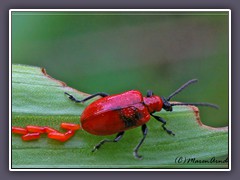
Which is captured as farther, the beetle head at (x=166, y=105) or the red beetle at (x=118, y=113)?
the beetle head at (x=166, y=105)

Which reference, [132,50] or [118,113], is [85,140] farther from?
[132,50]

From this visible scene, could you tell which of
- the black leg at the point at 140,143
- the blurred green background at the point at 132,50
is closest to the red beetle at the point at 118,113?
the black leg at the point at 140,143

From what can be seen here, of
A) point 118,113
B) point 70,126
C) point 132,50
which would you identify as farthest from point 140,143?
point 132,50

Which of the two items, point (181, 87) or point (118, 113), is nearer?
point (118, 113)

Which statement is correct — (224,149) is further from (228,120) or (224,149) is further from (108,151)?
(108,151)

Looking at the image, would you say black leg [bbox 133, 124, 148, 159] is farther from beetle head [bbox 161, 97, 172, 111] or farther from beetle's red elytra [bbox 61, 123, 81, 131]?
beetle's red elytra [bbox 61, 123, 81, 131]

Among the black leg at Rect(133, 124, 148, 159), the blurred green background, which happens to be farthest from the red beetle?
the blurred green background

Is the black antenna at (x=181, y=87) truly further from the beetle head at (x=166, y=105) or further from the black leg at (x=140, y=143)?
the black leg at (x=140, y=143)
